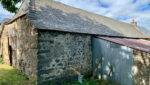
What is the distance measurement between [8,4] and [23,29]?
10.7 ft

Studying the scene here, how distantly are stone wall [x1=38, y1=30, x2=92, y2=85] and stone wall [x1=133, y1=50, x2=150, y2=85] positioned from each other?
10.00 feet

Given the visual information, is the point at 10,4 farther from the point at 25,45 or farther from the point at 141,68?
the point at 141,68

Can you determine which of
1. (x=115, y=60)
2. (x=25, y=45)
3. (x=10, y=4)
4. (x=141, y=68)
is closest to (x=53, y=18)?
(x=25, y=45)

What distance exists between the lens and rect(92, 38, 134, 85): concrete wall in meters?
5.93

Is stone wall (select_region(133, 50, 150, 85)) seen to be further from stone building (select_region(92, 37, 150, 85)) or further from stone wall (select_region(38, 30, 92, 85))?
stone wall (select_region(38, 30, 92, 85))

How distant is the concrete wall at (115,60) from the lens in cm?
593

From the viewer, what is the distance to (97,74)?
7.47 meters

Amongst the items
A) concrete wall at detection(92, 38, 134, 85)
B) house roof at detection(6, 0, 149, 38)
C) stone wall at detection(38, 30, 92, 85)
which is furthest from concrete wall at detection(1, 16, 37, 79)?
concrete wall at detection(92, 38, 134, 85)

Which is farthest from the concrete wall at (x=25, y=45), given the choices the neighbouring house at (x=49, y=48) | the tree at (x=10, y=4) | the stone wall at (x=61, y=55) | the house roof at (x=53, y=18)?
the tree at (x=10, y=4)

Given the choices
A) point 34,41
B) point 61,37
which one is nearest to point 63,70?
point 61,37

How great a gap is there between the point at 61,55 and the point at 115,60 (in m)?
3.44

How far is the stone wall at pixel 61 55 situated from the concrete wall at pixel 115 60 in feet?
2.32

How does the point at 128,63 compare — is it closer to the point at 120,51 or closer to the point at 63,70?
the point at 120,51

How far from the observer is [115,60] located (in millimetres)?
6527
